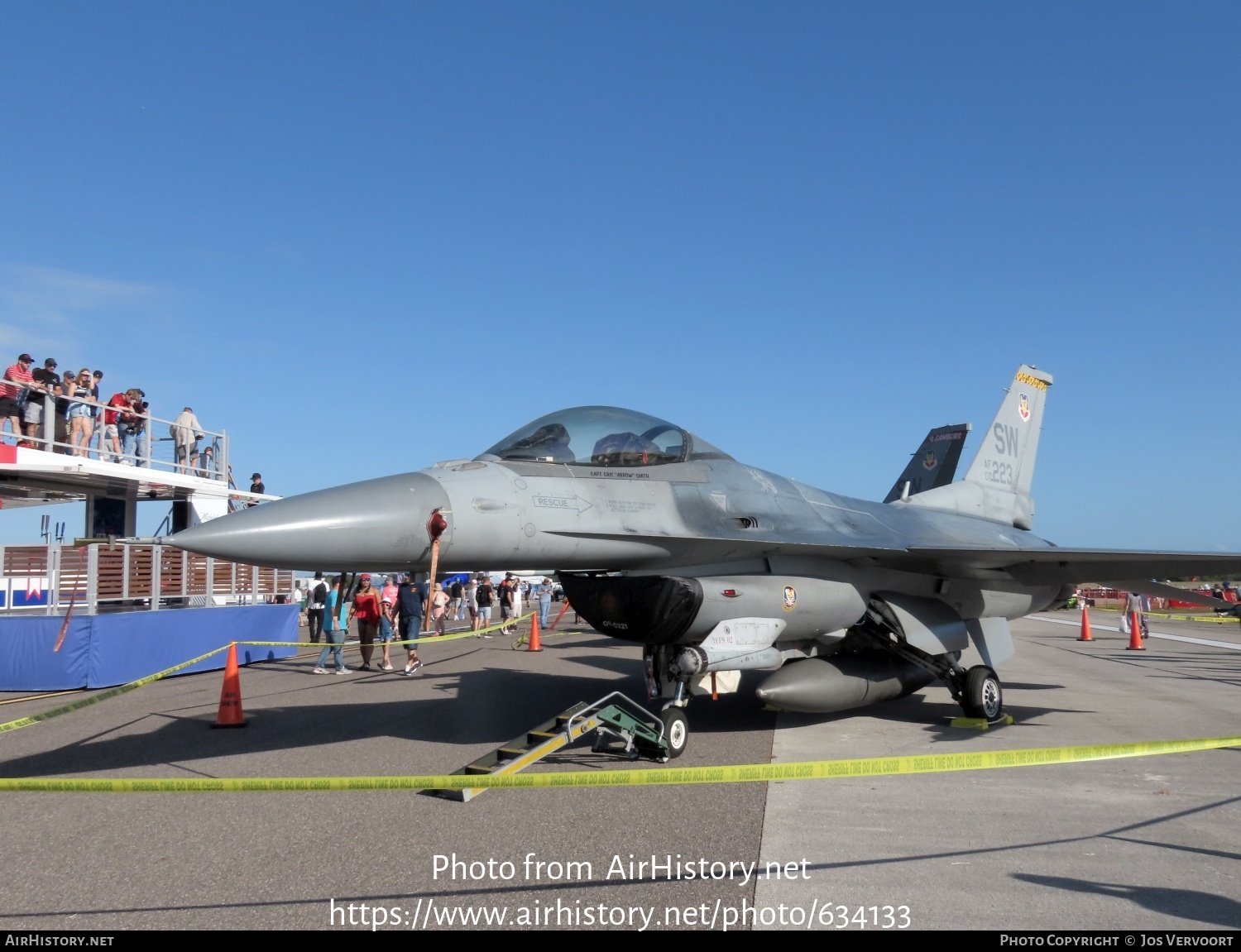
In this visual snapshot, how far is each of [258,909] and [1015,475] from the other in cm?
1327

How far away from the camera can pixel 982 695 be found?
30.0 feet

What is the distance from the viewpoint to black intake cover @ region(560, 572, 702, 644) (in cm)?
711

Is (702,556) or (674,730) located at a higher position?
(702,556)

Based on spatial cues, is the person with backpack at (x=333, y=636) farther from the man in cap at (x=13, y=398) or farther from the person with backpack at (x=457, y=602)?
the person with backpack at (x=457, y=602)

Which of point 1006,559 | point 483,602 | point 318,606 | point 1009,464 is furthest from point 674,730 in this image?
point 483,602

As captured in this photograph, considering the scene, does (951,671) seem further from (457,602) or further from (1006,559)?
(457,602)

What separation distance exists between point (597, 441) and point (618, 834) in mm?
3210

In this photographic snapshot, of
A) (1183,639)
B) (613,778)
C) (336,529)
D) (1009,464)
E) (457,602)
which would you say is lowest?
(1183,639)

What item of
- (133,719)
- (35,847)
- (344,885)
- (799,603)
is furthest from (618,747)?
(133,719)

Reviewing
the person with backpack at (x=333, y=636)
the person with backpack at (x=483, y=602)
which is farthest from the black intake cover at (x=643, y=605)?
the person with backpack at (x=483, y=602)

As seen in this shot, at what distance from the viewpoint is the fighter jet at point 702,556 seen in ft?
19.0

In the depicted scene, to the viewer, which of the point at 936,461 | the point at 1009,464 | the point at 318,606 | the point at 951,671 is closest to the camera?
the point at 951,671

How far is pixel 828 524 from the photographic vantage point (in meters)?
8.91
